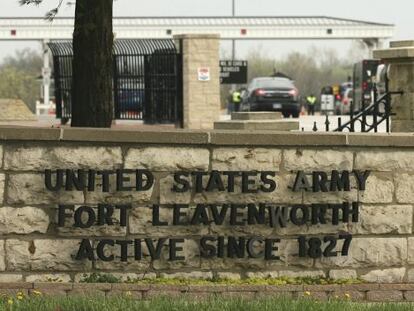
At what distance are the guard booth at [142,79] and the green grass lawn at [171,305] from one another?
50.0 ft

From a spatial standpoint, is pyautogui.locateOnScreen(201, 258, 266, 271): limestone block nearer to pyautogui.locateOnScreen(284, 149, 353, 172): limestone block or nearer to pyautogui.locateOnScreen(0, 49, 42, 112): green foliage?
pyautogui.locateOnScreen(284, 149, 353, 172): limestone block

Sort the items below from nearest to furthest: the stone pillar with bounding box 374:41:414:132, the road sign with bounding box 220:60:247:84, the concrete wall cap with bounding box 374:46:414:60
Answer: the concrete wall cap with bounding box 374:46:414:60 < the stone pillar with bounding box 374:41:414:132 < the road sign with bounding box 220:60:247:84

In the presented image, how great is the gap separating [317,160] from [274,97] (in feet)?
97.7

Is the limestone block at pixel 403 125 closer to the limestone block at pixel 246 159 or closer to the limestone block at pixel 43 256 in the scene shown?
the limestone block at pixel 246 159

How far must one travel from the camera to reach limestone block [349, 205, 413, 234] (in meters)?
8.98

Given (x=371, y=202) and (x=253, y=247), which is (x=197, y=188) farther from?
(x=371, y=202)

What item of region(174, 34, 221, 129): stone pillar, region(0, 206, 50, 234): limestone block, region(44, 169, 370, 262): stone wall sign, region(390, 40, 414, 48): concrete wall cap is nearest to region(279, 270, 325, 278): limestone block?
region(44, 169, 370, 262): stone wall sign

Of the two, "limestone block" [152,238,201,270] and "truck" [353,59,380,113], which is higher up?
"truck" [353,59,380,113]

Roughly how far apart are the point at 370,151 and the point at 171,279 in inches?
84.8

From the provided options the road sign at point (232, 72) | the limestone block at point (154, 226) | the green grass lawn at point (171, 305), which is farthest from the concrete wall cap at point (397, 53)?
the road sign at point (232, 72)

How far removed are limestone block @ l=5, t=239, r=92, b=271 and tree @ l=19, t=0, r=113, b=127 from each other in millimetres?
1720

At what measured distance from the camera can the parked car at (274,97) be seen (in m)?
38.4

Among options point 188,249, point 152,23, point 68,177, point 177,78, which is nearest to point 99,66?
point 68,177

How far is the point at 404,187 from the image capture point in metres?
8.98
